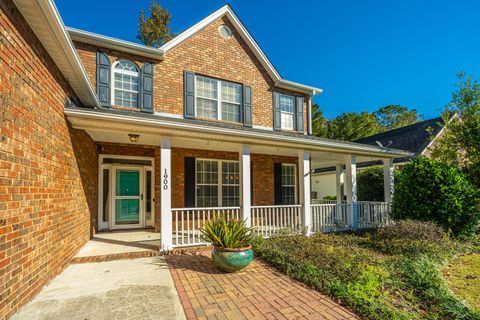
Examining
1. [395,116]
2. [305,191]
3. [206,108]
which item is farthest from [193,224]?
[395,116]

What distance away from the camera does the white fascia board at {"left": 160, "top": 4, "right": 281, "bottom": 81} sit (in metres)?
8.53

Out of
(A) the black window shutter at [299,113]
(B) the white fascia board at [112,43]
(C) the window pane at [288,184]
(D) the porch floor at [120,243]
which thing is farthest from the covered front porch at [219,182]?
(B) the white fascia board at [112,43]

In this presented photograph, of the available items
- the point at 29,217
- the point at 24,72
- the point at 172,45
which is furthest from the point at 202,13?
the point at 29,217

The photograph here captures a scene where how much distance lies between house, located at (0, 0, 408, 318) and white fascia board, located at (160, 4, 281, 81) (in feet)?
0.16

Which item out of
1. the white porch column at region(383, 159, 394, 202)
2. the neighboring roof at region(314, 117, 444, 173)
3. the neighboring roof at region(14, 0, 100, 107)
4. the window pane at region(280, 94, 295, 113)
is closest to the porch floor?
the neighboring roof at region(14, 0, 100, 107)

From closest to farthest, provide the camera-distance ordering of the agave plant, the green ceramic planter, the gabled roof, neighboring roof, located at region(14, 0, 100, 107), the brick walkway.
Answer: neighboring roof, located at region(14, 0, 100, 107), the brick walkway, the green ceramic planter, the agave plant, the gabled roof

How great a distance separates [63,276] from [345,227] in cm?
768

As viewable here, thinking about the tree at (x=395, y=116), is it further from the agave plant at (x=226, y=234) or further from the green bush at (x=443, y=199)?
the agave plant at (x=226, y=234)

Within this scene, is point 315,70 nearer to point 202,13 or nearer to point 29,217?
point 202,13

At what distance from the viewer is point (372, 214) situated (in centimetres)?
920

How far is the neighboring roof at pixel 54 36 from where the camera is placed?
3039mm

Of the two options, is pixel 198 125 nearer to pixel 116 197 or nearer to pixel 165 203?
pixel 165 203

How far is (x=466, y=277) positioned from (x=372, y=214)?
4.59 m

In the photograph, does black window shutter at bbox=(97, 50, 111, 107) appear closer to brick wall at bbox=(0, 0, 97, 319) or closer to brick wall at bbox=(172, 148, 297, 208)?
brick wall at bbox=(172, 148, 297, 208)
